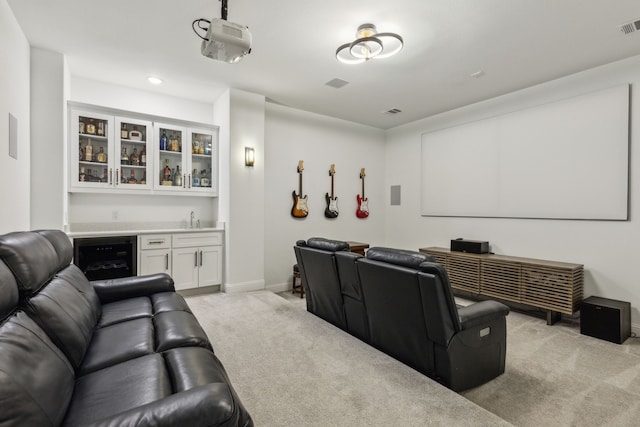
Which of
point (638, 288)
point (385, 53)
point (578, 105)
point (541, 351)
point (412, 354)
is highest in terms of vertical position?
point (385, 53)

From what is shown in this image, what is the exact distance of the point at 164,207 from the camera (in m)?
4.65

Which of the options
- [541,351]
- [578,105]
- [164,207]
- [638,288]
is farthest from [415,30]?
[164,207]

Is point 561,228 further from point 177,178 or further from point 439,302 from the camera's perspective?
point 177,178

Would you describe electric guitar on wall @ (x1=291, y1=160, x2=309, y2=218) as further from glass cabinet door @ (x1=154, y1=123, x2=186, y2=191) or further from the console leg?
the console leg

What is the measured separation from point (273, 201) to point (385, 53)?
2.72 metres

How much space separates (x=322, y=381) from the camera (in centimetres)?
220

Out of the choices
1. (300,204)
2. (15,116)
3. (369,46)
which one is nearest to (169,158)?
(15,116)

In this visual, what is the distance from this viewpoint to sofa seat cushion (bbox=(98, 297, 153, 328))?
7.02ft

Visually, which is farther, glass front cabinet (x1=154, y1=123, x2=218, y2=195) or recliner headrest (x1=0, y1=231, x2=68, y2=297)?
glass front cabinet (x1=154, y1=123, x2=218, y2=195)

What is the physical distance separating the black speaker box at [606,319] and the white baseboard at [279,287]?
3737 millimetres

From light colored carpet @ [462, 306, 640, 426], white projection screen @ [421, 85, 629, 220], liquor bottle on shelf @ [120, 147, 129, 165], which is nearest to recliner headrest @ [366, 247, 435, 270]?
light colored carpet @ [462, 306, 640, 426]

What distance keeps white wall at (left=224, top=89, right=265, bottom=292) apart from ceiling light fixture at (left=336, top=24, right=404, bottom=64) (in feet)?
5.89

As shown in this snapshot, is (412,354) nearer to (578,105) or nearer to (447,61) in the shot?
(447,61)

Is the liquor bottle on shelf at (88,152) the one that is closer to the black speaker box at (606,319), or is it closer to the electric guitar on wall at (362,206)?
the electric guitar on wall at (362,206)
